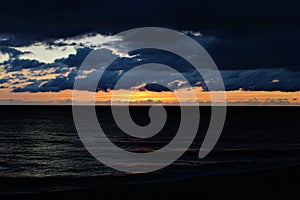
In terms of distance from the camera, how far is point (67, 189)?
2353 cm

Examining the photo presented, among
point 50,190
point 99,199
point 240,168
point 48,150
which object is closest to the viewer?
point 99,199

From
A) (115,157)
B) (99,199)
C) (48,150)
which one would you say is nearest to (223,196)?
(99,199)

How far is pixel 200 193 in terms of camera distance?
837 inches

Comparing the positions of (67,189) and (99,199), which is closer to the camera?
(99,199)

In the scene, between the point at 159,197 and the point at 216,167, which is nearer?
the point at 159,197

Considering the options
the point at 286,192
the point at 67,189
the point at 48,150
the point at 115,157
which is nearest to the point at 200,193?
the point at 286,192

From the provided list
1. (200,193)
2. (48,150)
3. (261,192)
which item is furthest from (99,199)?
(48,150)

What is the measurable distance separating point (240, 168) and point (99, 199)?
584 inches

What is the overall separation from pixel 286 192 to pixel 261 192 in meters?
1.38

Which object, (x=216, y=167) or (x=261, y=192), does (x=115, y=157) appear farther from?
(x=261, y=192)

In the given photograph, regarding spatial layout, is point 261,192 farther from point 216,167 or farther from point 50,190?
point 50,190

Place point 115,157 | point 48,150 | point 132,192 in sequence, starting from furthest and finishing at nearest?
point 48,150
point 115,157
point 132,192

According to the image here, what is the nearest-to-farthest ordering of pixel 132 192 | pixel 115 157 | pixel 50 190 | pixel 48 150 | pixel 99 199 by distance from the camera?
pixel 99 199 → pixel 132 192 → pixel 50 190 → pixel 115 157 → pixel 48 150

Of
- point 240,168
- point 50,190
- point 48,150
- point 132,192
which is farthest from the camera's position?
point 48,150
